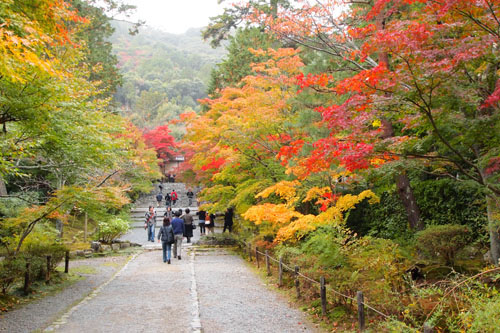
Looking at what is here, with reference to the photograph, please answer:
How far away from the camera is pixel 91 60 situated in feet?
65.7

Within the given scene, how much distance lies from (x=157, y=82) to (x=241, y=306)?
6165cm

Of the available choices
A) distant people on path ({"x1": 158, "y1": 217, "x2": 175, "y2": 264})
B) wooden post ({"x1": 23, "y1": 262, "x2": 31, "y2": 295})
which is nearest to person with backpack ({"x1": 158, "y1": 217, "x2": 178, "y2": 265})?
distant people on path ({"x1": 158, "y1": 217, "x2": 175, "y2": 264})

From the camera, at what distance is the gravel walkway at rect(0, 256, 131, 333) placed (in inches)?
235

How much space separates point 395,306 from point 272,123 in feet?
23.2

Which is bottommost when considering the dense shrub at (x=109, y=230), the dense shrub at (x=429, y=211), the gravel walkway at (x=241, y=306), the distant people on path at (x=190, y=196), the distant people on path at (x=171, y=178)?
the gravel walkway at (x=241, y=306)

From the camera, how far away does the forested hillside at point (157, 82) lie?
50188mm

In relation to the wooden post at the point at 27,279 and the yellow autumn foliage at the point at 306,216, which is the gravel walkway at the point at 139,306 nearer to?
the wooden post at the point at 27,279

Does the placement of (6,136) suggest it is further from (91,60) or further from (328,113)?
(91,60)

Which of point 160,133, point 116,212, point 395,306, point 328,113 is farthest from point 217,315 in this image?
point 160,133

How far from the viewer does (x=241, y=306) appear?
23.0 feet

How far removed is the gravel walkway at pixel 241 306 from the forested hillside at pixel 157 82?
26102 mm

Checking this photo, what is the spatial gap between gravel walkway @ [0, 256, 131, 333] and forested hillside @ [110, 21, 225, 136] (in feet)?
80.9

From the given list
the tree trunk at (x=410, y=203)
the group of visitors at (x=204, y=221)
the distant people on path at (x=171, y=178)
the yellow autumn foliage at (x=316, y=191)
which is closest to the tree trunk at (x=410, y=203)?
the tree trunk at (x=410, y=203)

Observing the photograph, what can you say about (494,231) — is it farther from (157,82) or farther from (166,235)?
(157,82)
